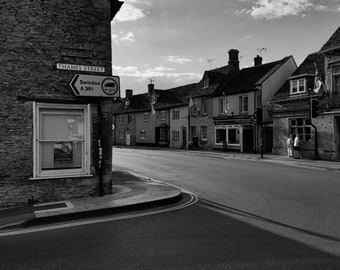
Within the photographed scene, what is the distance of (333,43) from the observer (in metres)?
24.0

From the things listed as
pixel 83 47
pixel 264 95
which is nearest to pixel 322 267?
pixel 83 47

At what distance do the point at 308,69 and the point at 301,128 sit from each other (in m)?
5.16

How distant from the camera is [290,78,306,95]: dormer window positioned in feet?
89.8

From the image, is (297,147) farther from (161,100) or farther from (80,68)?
(161,100)

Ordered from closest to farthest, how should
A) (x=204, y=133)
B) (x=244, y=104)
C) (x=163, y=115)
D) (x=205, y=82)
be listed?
(x=244, y=104)
(x=204, y=133)
(x=205, y=82)
(x=163, y=115)

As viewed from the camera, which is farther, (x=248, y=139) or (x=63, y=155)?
(x=248, y=139)

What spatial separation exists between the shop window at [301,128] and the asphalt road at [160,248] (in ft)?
68.8

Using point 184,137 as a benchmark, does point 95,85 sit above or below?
above

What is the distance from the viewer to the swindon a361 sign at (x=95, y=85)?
9.57 metres

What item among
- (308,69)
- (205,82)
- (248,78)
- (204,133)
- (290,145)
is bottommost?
(290,145)

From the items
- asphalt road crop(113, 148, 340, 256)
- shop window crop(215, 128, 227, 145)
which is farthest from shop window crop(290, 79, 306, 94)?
asphalt road crop(113, 148, 340, 256)

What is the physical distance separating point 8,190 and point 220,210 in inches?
220

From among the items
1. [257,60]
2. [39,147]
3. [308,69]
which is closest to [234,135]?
[308,69]

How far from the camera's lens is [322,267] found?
4902 millimetres
